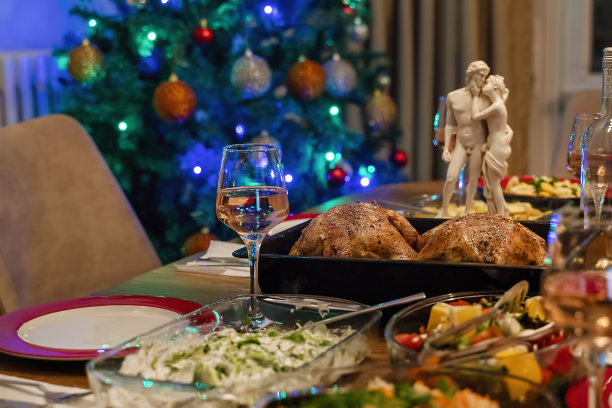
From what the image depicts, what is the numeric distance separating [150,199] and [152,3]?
958 millimetres

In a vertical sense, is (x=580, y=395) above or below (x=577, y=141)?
below

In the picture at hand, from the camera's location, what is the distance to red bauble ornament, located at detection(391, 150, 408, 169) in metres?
3.68

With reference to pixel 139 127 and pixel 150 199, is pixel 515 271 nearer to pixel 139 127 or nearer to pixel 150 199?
pixel 139 127

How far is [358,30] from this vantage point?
354 centimetres

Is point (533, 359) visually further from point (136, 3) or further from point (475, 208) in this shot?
point (136, 3)

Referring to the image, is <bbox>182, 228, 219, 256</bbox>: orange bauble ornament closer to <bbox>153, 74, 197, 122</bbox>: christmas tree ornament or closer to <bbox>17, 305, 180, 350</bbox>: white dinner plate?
<bbox>153, 74, 197, 122</bbox>: christmas tree ornament

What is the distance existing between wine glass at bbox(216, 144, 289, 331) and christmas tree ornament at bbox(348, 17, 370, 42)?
2616mm

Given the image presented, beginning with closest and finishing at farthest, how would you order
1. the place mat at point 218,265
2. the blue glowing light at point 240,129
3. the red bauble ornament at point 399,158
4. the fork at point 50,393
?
the fork at point 50,393 < the place mat at point 218,265 < the blue glowing light at point 240,129 < the red bauble ornament at point 399,158

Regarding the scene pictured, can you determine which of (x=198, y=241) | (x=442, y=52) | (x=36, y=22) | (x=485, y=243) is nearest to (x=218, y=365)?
(x=485, y=243)

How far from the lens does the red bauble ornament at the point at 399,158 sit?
368cm

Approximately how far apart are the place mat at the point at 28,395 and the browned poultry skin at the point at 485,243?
1.58 ft

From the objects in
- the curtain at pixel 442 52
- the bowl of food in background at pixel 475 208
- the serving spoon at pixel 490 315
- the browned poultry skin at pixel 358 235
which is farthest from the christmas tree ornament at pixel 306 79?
the serving spoon at pixel 490 315

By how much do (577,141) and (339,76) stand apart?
6.48 ft

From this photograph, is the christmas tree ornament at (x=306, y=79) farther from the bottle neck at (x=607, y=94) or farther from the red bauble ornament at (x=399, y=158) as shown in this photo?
the bottle neck at (x=607, y=94)
